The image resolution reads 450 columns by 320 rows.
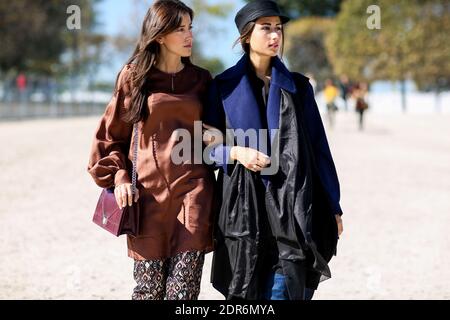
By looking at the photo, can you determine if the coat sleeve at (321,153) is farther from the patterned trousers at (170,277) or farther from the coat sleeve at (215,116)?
the patterned trousers at (170,277)

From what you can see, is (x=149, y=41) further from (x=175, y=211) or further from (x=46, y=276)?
(x=46, y=276)

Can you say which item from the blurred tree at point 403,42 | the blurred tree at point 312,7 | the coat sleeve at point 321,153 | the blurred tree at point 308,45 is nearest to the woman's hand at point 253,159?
the coat sleeve at point 321,153

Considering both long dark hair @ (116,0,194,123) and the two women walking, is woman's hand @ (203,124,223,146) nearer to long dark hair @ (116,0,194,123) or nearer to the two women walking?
the two women walking

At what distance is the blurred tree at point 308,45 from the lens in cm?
5241

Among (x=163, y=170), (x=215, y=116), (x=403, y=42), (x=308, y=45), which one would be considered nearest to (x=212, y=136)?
(x=215, y=116)

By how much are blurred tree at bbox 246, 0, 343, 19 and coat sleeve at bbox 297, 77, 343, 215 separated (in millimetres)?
54035

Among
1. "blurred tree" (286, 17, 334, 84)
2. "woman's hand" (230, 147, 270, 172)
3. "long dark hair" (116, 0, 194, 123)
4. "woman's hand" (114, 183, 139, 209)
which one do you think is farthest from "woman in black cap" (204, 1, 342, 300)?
"blurred tree" (286, 17, 334, 84)

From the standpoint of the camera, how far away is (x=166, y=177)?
3119 millimetres

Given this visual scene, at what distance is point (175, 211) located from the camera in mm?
3139

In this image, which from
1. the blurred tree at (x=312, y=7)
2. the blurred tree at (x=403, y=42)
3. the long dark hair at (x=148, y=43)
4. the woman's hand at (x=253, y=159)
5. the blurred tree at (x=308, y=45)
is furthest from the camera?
the blurred tree at (x=312, y=7)

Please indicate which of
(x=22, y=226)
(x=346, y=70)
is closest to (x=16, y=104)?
(x=346, y=70)

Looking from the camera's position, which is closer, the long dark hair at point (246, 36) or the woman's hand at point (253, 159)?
the woman's hand at point (253, 159)

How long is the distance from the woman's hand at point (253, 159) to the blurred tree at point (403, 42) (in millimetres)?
36671

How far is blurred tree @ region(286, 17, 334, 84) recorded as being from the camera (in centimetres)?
5241
